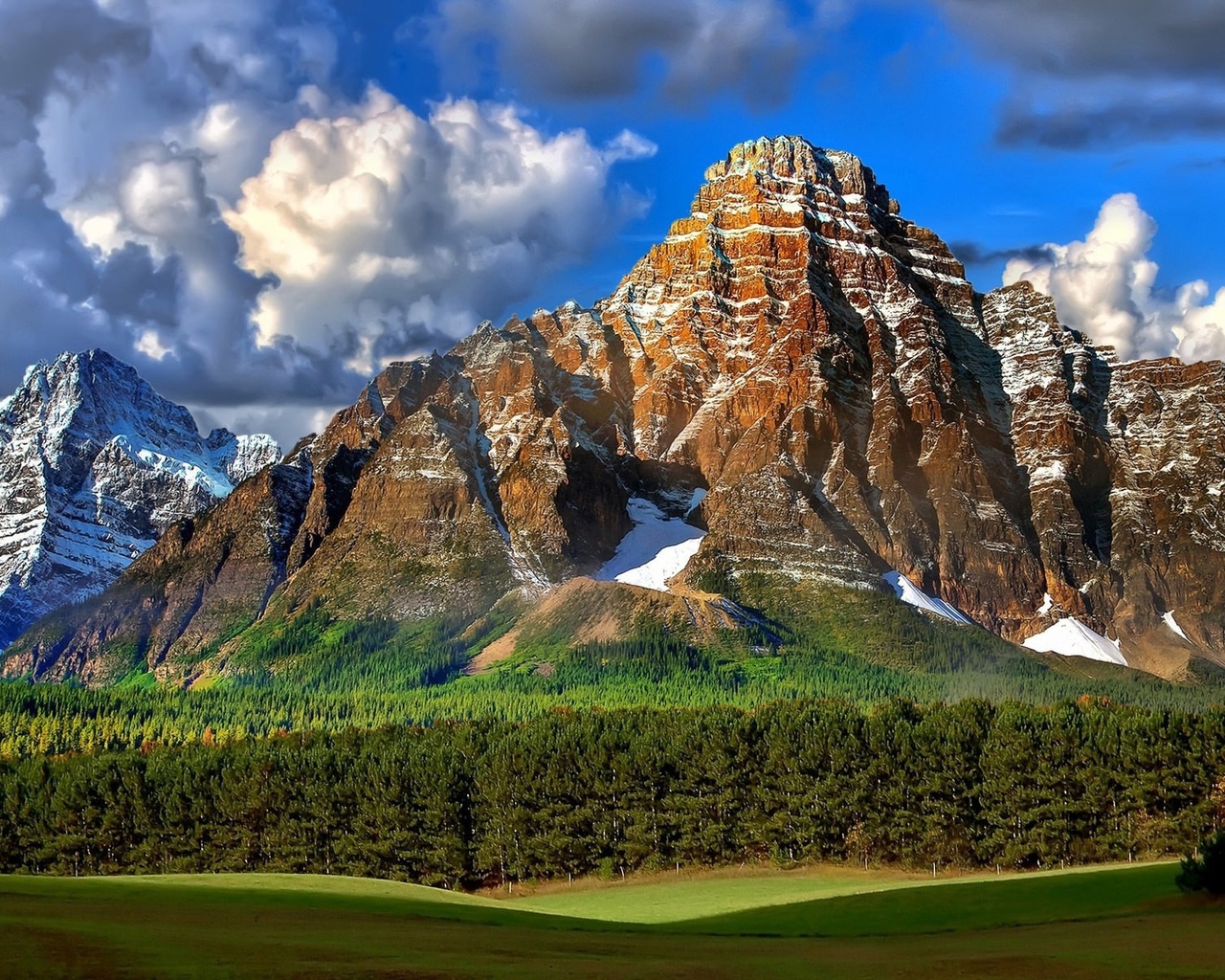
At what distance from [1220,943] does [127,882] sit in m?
74.8

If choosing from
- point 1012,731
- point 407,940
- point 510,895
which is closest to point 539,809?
point 510,895

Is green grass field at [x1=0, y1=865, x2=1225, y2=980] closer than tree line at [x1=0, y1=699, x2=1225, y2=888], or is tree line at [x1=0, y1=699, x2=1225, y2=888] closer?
green grass field at [x1=0, y1=865, x2=1225, y2=980]

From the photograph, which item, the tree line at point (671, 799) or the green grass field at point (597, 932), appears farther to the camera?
the tree line at point (671, 799)

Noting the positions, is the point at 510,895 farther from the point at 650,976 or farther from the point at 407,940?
the point at 650,976

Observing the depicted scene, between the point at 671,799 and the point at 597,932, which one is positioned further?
the point at 671,799

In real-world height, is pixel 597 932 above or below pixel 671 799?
below

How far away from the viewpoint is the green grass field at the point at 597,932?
6694 cm

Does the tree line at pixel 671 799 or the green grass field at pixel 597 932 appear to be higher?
the tree line at pixel 671 799

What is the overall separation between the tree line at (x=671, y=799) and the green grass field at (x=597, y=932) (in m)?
33.4

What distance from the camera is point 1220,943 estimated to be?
74.6 metres

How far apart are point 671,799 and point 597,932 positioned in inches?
3334

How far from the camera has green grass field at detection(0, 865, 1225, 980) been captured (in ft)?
220

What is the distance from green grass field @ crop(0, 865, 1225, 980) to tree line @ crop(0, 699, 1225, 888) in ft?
109

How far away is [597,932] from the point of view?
306 ft
